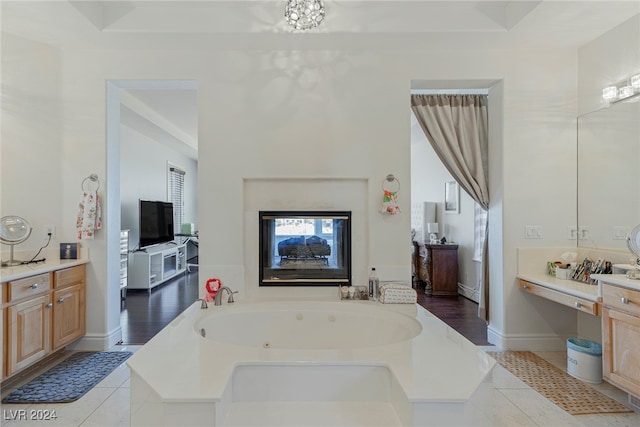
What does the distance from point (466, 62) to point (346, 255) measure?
7.05 ft

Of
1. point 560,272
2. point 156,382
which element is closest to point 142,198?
point 156,382

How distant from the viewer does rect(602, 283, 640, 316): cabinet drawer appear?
1962mm

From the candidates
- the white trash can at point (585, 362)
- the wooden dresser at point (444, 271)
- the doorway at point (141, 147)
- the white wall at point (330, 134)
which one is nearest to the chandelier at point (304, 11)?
the white wall at point (330, 134)

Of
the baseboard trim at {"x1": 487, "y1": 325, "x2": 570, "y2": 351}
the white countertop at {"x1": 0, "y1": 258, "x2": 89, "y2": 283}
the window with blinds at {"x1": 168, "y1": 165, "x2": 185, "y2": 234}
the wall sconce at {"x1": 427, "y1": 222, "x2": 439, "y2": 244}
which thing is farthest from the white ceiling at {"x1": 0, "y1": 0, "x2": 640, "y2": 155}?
the window with blinds at {"x1": 168, "y1": 165, "x2": 185, "y2": 234}

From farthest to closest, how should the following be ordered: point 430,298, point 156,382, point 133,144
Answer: point 133,144
point 430,298
point 156,382

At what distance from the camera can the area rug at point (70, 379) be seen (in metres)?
2.18

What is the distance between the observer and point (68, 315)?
276 centimetres

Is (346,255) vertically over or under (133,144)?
under

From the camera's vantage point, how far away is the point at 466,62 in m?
3.03

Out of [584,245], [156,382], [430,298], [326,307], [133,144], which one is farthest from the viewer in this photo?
[133,144]

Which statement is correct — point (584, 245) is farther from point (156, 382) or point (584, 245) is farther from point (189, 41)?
point (189, 41)

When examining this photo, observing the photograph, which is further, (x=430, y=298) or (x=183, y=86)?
(x=430, y=298)

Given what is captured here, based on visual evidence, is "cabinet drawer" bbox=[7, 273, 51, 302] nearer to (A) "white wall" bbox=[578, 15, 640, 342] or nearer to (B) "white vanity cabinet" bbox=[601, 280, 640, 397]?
(B) "white vanity cabinet" bbox=[601, 280, 640, 397]

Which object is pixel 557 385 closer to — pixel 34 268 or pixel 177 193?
pixel 34 268
